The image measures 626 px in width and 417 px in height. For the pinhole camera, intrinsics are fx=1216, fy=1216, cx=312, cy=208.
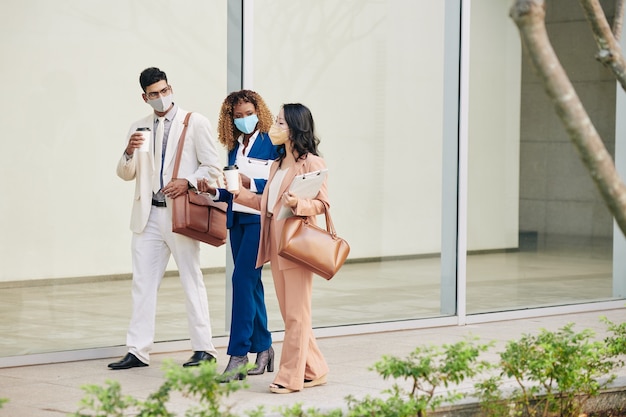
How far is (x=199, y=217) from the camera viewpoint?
25.4 feet

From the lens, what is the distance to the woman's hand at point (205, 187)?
7633mm

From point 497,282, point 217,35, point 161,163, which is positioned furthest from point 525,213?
point 161,163

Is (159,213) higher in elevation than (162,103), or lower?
lower

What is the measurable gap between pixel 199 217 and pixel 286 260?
34.0 inches

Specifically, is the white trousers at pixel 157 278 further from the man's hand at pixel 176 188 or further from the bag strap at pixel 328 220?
the bag strap at pixel 328 220

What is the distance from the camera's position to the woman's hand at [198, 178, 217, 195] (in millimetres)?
7633

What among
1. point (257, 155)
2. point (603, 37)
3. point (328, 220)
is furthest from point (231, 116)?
point (603, 37)

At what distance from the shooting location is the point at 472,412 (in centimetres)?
646

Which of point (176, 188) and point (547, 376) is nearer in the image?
point (547, 376)

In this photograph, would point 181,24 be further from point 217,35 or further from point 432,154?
point 432,154

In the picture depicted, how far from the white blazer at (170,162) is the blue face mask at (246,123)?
A: 0.40 meters

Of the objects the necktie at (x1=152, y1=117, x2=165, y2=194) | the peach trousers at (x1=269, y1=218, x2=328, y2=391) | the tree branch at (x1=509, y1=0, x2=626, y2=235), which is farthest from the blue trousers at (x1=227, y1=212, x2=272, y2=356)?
the tree branch at (x1=509, y1=0, x2=626, y2=235)

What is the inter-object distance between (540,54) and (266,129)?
331 cm

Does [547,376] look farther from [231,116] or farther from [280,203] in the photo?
[231,116]
